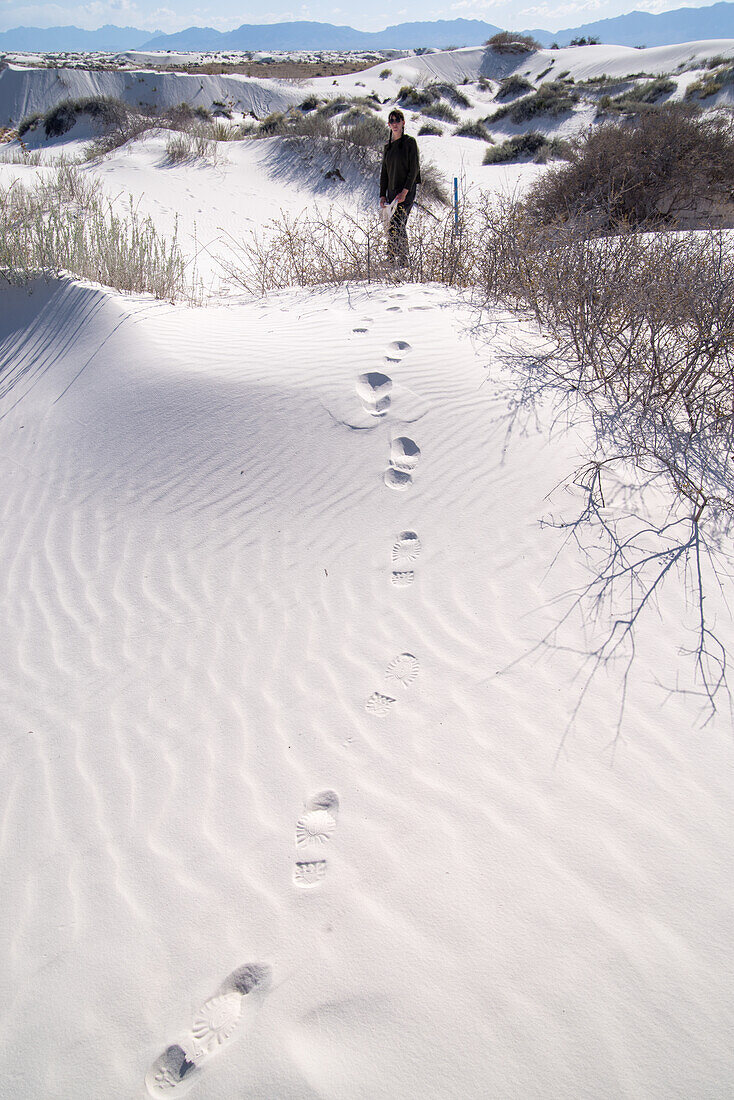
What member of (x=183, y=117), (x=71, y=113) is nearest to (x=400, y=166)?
(x=183, y=117)

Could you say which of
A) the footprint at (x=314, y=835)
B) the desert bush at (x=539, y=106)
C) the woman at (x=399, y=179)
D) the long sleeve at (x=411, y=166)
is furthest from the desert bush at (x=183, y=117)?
the footprint at (x=314, y=835)

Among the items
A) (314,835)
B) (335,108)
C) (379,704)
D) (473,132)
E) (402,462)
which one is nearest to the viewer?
(314,835)

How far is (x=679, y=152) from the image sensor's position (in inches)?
311

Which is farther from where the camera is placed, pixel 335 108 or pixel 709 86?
pixel 709 86

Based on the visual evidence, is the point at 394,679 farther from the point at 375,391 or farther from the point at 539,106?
the point at 539,106

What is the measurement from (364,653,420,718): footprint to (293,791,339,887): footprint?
1.15ft

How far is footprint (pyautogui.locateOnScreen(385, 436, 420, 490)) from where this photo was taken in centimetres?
319

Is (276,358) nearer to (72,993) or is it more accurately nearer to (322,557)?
(322,557)

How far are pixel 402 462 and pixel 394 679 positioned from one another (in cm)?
142

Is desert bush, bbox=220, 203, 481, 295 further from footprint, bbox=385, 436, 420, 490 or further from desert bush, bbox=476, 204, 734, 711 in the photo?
footprint, bbox=385, 436, 420, 490

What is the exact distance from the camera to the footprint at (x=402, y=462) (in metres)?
3.19

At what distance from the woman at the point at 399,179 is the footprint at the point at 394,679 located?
4.67m

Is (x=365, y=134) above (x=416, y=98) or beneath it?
beneath

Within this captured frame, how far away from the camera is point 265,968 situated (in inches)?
60.5
